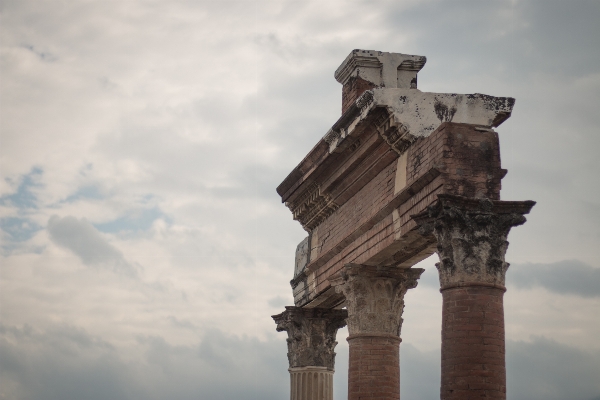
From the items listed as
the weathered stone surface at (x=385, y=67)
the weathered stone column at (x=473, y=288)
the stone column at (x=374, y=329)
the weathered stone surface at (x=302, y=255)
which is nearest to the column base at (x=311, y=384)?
the weathered stone surface at (x=302, y=255)

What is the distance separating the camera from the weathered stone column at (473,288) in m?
9.65

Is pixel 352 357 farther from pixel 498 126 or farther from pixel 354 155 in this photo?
pixel 498 126

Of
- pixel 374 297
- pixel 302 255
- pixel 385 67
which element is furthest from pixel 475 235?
pixel 302 255

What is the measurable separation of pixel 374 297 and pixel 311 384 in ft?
12.5

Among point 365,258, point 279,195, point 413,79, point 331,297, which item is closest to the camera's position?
point 365,258

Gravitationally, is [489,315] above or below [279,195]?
below

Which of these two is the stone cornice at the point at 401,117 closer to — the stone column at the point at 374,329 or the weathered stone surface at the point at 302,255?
the stone column at the point at 374,329

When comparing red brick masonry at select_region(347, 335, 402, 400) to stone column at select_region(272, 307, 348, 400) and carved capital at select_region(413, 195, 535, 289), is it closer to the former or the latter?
carved capital at select_region(413, 195, 535, 289)

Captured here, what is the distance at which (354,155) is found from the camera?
12.8 meters

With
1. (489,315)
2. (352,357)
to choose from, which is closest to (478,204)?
(489,315)

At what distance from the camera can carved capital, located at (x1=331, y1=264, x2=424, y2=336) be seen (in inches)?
504

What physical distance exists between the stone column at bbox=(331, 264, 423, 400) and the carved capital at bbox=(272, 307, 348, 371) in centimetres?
309

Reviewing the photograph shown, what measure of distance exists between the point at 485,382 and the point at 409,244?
8.85ft

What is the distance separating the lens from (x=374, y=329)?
41.9 feet
